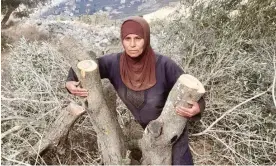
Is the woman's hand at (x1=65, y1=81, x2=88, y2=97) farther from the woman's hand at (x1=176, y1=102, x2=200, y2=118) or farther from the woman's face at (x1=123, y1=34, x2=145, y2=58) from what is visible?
the woman's hand at (x1=176, y1=102, x2=200, y2=118)

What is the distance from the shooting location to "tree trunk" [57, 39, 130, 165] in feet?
8.94

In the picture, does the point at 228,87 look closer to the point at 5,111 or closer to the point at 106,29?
the point at 5,111

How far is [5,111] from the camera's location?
3.71 m

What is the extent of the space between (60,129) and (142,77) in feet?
3.06

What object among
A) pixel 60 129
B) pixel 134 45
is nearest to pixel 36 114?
pixel 60 129

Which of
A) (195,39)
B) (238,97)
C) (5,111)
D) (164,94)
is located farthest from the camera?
(195,39)

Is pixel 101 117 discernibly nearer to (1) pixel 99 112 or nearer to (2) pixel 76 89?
(1) pixel 99 112

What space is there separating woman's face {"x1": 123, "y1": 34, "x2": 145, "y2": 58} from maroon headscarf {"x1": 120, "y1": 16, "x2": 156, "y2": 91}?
0.08 ft

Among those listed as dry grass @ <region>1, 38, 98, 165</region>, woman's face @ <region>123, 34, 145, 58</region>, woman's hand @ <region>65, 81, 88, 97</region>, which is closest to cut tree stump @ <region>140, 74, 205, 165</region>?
woman's face @ <region>123, 34, 145, 58</region>

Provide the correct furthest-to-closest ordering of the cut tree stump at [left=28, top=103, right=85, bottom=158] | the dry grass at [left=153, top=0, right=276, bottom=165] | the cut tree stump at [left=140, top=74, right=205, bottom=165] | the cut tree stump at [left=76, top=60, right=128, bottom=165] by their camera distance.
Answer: the dry grass at [left=153, top=0, right=276, bottom=165], the cut tree stump at [left=28, top=103, right=85, bottom=158], the cut tree stump at [left=76, top=60, right=128, bottom=165], the cut tree stump at [left=140, top=74, right=205, bottom=165]

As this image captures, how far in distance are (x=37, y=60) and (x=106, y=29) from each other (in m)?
4.38

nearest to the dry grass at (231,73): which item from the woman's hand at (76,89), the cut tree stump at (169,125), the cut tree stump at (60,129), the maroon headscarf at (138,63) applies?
the cut tree stump at (169,125)

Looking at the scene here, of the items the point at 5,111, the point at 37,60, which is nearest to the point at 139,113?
the point at 5,111

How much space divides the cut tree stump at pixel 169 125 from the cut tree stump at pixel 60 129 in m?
0.65
